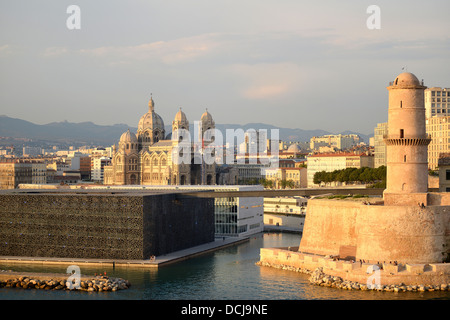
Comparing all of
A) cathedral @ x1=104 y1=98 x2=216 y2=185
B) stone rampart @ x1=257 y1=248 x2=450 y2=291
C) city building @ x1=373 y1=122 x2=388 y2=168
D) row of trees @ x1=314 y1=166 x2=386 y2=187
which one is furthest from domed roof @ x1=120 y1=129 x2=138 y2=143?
Answer: stone rampart @ x1=257 y1=248 x2=450 y2=291

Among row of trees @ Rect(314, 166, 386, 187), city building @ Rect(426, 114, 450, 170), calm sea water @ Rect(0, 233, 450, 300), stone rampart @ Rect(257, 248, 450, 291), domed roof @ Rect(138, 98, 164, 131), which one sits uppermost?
domed roof @ Rect(138, 98, 164, 131)

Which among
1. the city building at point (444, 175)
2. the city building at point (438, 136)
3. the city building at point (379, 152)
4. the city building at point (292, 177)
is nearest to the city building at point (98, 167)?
the city building at point (292, 177)

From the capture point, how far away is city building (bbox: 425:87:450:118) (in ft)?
378

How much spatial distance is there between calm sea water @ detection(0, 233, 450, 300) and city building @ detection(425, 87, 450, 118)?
224 feet

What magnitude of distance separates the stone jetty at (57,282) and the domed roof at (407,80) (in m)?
20.1

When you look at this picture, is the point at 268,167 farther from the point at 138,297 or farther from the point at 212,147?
the point at 138,297

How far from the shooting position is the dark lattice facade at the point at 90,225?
52875 mm

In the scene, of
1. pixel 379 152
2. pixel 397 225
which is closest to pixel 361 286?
pixel 397 225

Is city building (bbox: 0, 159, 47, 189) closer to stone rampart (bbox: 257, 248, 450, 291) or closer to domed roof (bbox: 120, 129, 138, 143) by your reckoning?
domed roof (bbox: 120, 129, 138, 143)

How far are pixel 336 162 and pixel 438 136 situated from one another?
1398 inches

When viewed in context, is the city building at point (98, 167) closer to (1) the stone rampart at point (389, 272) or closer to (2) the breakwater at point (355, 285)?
(2) the breakwater at point (355, 285)

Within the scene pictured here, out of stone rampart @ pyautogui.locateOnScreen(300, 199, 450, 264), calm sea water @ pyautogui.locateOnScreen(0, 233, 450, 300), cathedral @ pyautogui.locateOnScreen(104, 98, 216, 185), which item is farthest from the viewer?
cathedral @ pyautogui.locateOnScreen(104, 98, 216, 185)

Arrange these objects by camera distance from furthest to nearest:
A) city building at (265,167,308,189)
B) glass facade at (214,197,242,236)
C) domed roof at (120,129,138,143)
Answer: city building at (265,167,308,189), domed roof at (120,129,138,143), glass facade at (214,197,242,236)
